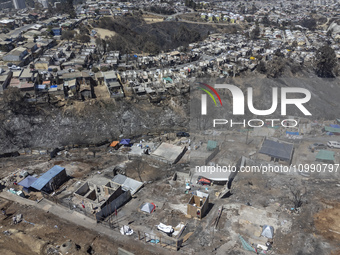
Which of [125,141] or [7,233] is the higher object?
[7,233]

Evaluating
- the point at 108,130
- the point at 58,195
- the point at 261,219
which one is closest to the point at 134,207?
the point at 58,195

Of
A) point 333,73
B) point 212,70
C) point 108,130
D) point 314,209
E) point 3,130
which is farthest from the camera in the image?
point 333,73

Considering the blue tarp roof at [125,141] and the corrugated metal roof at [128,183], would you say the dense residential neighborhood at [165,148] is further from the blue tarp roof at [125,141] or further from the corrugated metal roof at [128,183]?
the blue tarp roof at [125,141]

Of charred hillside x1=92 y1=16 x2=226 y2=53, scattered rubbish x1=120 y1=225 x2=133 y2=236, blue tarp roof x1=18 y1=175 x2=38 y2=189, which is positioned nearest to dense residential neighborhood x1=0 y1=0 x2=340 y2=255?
scattered rubbish x1=120 y1=225 x2=133 y2=236

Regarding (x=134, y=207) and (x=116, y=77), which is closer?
(x=134, y=207)

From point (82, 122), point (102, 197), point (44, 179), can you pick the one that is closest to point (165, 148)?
point (102, 197)

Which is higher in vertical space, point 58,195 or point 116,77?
point 116,77

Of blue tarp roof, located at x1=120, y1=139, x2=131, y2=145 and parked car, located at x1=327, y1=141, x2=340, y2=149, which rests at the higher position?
parked car, located at x1=327, y1=141, x2=340, y2=149

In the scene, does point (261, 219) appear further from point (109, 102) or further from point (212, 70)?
point (212, 70)

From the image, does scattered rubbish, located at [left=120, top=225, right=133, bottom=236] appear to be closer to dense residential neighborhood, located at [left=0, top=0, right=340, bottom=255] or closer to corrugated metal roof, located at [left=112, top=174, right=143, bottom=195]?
dense residential neighborhood, located at [left=0, top=0, right=340, bottom=255]

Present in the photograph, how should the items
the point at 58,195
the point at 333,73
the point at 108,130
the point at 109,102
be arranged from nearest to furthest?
the point at 58,195, the point at 108,130, the point at 109,102, the point at 333,73

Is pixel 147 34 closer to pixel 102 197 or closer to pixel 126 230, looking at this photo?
pixel 102 197
